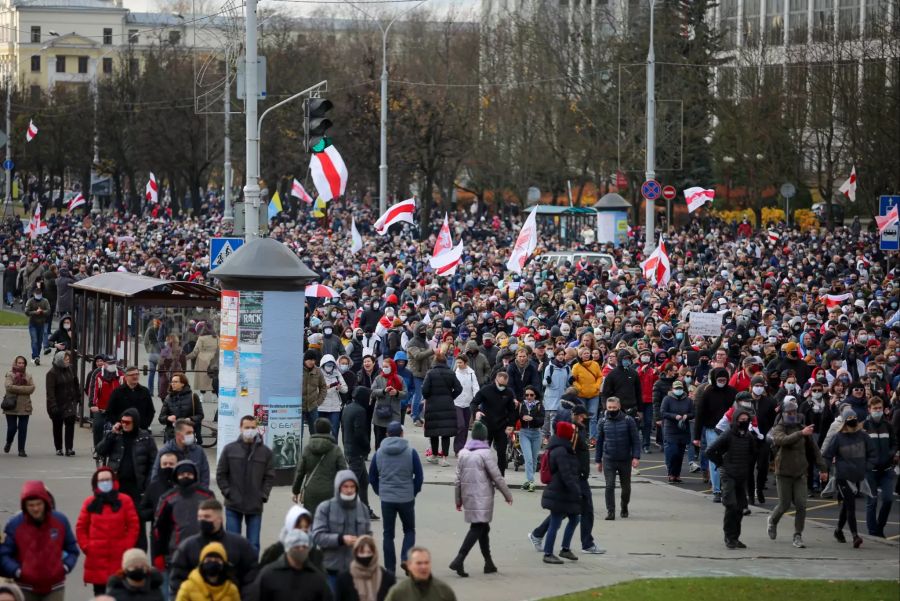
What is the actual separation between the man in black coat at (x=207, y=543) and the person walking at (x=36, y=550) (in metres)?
0.83

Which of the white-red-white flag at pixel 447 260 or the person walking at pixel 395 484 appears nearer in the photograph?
the person walking at pixel 395 484

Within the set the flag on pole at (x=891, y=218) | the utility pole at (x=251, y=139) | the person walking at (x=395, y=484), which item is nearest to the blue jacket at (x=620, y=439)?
the person walking at (x=395, y=484)

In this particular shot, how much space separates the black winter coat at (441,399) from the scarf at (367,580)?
360 inches

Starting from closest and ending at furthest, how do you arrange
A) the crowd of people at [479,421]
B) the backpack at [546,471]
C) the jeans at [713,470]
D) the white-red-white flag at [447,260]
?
the crowd of people at [479,421] < the backpack at [546,471] < the jeans at [713,470] < the white-red-white flag at [447,260]

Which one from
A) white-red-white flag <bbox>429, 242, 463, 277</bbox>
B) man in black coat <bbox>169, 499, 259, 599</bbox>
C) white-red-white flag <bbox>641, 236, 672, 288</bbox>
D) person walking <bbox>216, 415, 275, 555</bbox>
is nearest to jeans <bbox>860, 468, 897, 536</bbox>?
person walking <bbox>216, 415, 275, 555</bbox>

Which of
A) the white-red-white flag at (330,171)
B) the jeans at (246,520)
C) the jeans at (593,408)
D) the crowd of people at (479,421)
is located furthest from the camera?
the white-red-white flag at (330,171)

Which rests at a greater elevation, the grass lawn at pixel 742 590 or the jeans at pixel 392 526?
the jeans at pixel 392 526

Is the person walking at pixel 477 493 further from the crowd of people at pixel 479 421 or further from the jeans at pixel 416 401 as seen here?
the jeans at pixel 416 401

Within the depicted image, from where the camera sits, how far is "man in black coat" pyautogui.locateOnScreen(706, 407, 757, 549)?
→ 611 inches

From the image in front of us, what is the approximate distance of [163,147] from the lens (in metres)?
80.4

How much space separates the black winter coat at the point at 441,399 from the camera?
19859mm

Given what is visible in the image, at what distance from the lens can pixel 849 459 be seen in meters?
16.0

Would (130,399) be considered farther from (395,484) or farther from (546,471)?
(546,471)

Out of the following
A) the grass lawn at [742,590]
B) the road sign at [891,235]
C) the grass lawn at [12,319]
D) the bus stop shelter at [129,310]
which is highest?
the road sign at [891,235]
